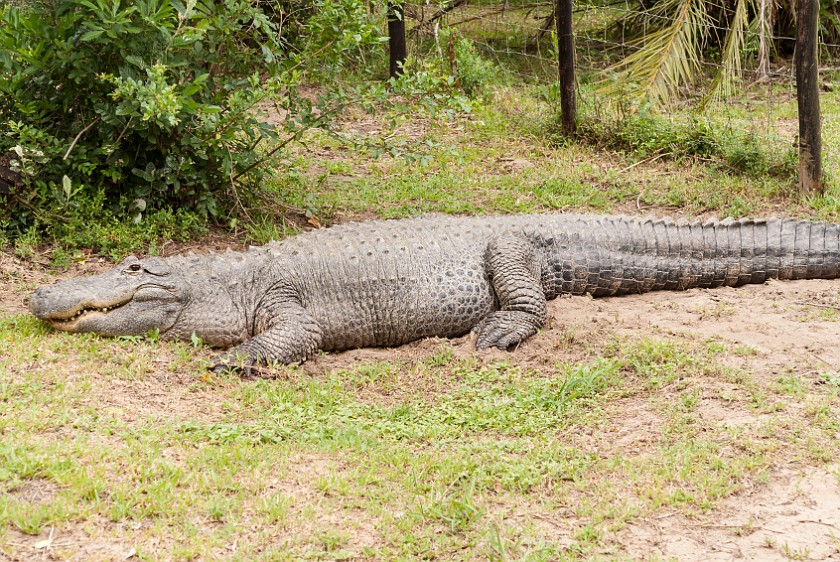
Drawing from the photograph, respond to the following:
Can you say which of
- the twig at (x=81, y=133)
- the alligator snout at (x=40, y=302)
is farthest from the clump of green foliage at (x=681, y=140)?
the alligator snout at (x=40, y=302)

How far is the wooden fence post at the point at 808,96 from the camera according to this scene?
7684mm

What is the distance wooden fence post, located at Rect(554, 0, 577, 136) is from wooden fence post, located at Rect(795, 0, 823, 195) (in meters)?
2.60

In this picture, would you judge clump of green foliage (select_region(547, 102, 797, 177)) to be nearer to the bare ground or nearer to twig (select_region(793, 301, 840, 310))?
the bare ground

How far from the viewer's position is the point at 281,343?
5.70 meters

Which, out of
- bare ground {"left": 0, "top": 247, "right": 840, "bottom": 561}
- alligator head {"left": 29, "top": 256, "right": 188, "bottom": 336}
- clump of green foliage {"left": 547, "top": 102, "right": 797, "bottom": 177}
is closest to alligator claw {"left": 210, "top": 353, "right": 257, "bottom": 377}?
bare ground {"left": 0, "top": 247, "right": 840, "bottom": 561}

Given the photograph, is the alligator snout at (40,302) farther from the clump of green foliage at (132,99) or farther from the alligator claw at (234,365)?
the clump of green foliage at (132,99)

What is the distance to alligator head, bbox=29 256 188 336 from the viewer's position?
557cm

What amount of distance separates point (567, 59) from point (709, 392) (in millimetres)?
5814

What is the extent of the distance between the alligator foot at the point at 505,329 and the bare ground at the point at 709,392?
0.09 metres

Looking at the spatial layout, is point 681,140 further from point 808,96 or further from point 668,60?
point 808,96

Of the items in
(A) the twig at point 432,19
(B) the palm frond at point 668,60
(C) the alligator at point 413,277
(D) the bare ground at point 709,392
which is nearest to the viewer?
(D) the bare ground at point 709,392

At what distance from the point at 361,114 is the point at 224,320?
5.89m

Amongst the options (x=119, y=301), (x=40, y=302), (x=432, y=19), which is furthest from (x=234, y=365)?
(x=432, y=19)

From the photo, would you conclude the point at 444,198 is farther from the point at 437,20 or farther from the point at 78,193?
the point at 437,20
